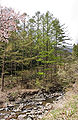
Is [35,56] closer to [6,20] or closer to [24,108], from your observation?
[24,108]

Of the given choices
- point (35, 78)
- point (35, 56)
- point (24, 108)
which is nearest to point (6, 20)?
point (24, 108)

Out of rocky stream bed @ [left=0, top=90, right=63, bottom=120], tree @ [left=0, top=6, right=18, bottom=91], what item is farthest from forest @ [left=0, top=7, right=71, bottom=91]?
tree @ [left=0, top=6, right=18, bottom=91]

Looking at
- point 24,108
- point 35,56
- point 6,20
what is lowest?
point 24,108

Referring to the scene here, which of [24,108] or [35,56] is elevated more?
[35,56]

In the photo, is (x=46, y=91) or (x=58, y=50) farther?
(x=58, y=50)

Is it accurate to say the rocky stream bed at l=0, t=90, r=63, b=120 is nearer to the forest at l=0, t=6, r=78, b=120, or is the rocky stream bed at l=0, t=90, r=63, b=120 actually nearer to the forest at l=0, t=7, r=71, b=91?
the forest at l=0, t=6, r=78, b=120

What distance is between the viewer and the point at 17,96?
31.3 feet

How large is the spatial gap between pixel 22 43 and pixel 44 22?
16.6ft

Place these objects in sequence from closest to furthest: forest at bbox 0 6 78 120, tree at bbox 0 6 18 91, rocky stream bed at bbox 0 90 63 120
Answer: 1. tree at bbox 0 6 18 91
2. rocky stream bed at bbox 0 90 63 120
3. forest at bbox 0 6 78 120

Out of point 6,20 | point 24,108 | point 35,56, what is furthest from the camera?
point 35,56

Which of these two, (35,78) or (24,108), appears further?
(35,78)

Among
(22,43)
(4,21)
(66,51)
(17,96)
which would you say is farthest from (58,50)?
(4,21)

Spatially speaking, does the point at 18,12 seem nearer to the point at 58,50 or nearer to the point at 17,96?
the point at 17,96

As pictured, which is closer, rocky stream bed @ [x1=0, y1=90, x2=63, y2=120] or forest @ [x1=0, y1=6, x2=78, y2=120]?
rocky stream bed @ [x1=0, y1=90, x2=63, y2=120]
